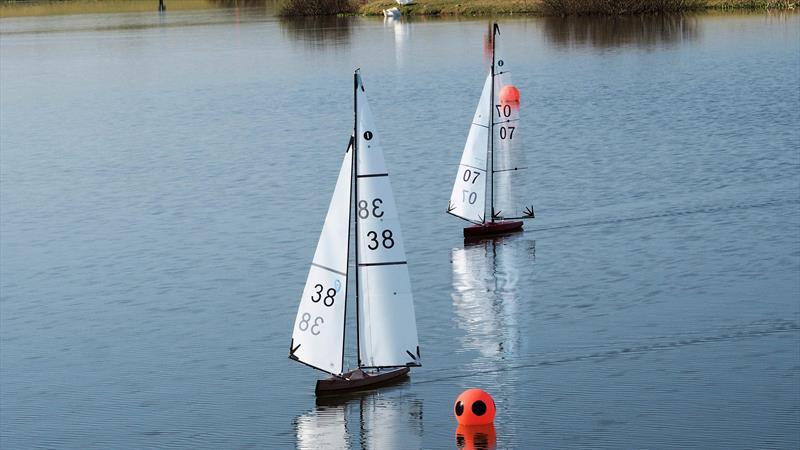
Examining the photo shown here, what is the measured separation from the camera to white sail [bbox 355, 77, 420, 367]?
22406 mm

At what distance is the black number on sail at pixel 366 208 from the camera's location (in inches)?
886

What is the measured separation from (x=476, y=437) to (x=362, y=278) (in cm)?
343

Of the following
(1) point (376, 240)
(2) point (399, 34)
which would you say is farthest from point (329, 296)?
(2) point (399, 34)

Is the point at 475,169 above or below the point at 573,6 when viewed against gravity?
below

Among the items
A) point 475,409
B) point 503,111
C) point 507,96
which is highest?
point 507,96

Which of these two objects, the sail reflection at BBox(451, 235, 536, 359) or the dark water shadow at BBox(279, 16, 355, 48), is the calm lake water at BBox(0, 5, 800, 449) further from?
the dark water shadow at BBox(279, 16, 355, 48)

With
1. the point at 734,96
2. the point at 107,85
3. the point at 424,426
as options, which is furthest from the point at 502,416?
the point at 107,85

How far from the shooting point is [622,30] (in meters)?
94.4

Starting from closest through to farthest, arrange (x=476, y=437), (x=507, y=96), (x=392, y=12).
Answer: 1. (x=476, y=437)
2. (x=507, y=96)
3. (x=392, y=12)

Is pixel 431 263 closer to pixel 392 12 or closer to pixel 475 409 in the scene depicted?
pixel 475 409

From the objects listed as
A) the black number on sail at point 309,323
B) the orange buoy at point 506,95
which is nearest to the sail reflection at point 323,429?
the black number on sail at point 309,323

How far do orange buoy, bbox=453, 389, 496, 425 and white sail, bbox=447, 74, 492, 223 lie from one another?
13.2 meters

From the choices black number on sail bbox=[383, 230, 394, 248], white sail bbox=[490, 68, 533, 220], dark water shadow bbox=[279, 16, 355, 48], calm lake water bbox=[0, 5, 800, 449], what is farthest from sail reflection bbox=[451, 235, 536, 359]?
dark water shadow bbox=[279, 16, 355, 48]

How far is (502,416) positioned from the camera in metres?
23.2
